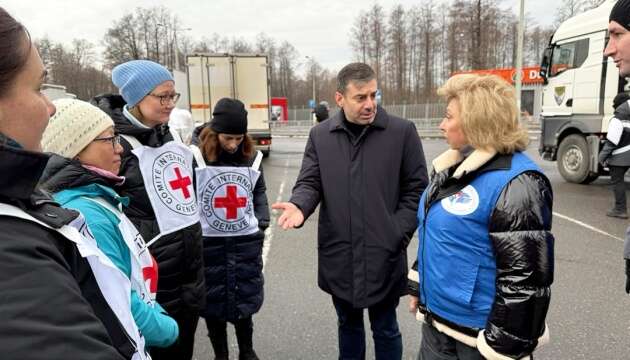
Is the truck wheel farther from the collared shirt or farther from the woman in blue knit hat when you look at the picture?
the collared shirt

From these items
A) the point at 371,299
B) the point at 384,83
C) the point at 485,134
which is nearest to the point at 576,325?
the point at 371,299

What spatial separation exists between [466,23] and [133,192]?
33885mm

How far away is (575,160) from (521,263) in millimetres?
9145

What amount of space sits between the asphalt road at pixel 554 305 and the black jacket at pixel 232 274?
1.71 ft

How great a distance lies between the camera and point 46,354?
69cm

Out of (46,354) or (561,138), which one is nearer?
(46,354)

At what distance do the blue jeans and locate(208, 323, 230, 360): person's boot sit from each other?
2.85ft

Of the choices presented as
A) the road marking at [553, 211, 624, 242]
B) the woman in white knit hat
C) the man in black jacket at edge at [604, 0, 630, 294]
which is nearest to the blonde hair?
the man in black jacket at edge at [604, 0, 630, 294]

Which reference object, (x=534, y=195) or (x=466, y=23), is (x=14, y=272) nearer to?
(x=534, y=195)

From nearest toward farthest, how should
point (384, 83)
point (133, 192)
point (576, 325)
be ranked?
point (133, 192) < point (576, 325) < point (384, 83)

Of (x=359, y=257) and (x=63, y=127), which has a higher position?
(x=63, y=127)

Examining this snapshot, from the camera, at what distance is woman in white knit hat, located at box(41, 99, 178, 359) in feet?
4.91

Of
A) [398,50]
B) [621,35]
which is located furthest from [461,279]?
[398,50]

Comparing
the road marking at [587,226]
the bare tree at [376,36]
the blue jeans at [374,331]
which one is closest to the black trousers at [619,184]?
the road marking at [587,226]
